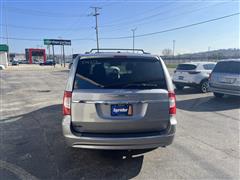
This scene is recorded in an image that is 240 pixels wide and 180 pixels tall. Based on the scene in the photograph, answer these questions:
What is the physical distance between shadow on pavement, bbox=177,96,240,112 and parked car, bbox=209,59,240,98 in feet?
1.38

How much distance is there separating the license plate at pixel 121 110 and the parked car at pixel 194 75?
831 centimetres

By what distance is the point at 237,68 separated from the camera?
836cm

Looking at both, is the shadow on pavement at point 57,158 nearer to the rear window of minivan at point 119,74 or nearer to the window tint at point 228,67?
the rear window of minivan at point 119,74

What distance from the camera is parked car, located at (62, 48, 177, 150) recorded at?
122 inches

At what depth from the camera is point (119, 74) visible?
338cm

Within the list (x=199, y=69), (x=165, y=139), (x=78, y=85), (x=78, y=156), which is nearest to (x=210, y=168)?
(x=165, y=139)

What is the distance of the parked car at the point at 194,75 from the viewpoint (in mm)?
10656

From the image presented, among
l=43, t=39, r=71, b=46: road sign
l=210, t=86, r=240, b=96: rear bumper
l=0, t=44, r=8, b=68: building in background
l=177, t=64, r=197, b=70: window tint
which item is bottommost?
l=210, t=86, r=240, b=96: rear bumper

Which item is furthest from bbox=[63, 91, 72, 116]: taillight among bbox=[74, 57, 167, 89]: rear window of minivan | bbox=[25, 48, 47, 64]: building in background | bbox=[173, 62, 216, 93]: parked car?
bbox=[25, 48, 47, 64]: building in background

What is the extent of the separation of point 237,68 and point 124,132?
7029 mm

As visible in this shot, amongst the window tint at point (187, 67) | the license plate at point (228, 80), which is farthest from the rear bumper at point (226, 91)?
the window tint at point (187, 67)

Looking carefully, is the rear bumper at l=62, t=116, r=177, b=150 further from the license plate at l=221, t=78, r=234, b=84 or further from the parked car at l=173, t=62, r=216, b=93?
→ the parked car at l=173, t=62, r=216, b=93

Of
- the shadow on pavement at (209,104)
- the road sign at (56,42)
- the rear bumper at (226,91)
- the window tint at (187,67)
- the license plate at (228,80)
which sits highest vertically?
the road sign at (56,42)

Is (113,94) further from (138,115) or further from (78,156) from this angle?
(78,156)
